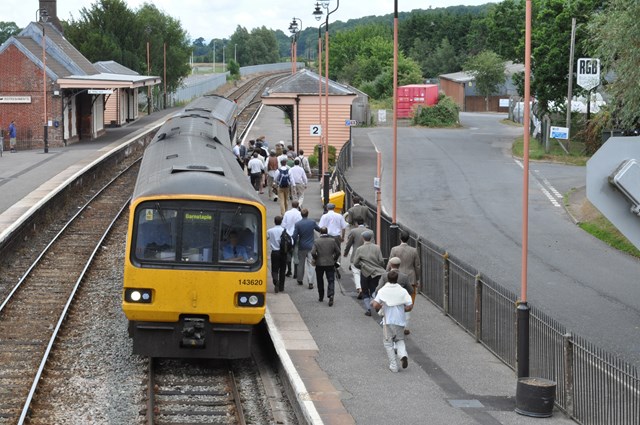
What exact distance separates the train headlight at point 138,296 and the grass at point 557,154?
1261 inches

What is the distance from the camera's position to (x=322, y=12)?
38.4 meters

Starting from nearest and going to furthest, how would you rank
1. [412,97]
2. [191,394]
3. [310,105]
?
[191,394] < [310,105] < [412,97]

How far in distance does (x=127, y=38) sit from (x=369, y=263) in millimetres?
66657

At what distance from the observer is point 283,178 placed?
27.9 m

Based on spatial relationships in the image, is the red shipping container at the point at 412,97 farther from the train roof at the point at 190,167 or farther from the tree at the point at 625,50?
the train roof at the point at 190,167

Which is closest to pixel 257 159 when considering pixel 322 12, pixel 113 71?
pixel 322 12

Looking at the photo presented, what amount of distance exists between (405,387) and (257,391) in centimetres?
217

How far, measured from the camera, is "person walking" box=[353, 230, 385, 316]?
57.3 feet

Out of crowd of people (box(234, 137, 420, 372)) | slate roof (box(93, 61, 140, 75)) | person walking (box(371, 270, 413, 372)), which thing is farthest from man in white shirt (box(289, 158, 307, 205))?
slate roof (box(93, 61, 140, 75))

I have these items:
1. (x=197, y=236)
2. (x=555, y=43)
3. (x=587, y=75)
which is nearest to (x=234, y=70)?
(x=555, y=43)

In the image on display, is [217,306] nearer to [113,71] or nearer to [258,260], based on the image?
[258,260]

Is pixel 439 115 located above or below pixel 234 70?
below

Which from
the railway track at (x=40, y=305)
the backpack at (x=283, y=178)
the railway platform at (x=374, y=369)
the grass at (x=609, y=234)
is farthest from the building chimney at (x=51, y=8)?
the railway platform at (x=374, y=369)

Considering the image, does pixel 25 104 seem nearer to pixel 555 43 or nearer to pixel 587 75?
pixel 555 43
